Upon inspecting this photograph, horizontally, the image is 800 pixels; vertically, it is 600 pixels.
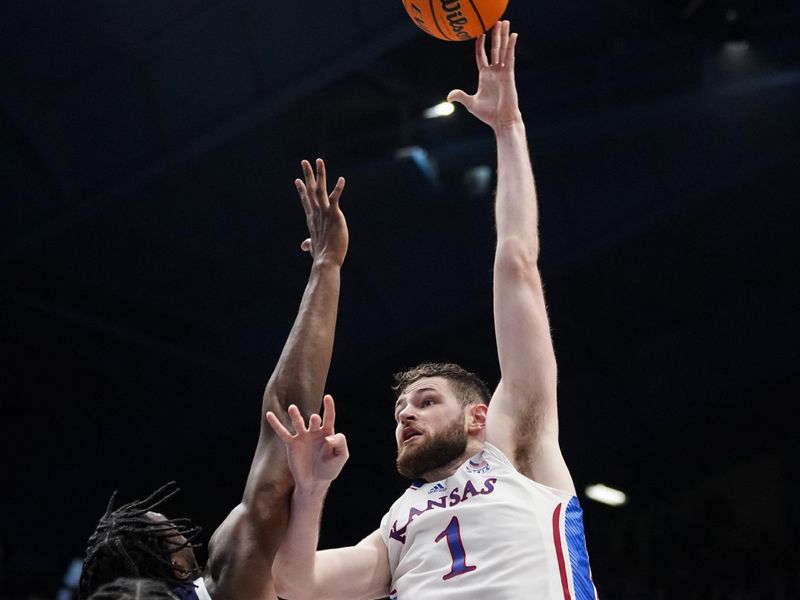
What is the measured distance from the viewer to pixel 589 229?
13453 millimetres

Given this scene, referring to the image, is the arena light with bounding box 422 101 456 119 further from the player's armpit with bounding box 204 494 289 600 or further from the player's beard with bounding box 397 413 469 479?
the player's armpit with bounding box 204 494 289 600

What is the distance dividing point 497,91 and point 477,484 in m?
1.83

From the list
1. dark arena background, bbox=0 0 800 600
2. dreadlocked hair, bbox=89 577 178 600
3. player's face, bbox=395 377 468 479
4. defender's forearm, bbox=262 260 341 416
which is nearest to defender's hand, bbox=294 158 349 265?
defender's forearm, bbox=262 260 341 416

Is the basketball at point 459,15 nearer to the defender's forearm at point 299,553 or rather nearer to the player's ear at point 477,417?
the player's ear at point 477,417

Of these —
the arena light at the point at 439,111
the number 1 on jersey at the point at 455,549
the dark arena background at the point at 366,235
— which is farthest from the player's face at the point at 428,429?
the arena light at the point at 439,111

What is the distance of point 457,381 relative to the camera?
4117 millimetres

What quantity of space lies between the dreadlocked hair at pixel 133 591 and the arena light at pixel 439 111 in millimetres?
11221

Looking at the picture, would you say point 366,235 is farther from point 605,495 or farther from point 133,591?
point 133,591

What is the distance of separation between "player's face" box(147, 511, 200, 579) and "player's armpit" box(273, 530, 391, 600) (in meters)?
0.30

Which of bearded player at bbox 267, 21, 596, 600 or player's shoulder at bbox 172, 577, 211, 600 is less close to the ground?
bearded player at bbox 267, 21, 596, 600

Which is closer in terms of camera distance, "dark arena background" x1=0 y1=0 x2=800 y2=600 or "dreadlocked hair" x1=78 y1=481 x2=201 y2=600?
"dreadlocked hair" x1=78 y1=481 x2=201 y2=600

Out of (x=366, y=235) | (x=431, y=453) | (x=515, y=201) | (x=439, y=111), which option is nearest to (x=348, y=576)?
(x=431, y=453)

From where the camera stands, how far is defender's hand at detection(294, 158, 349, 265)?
433 centimetres

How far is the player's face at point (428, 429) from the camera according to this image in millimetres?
3885
